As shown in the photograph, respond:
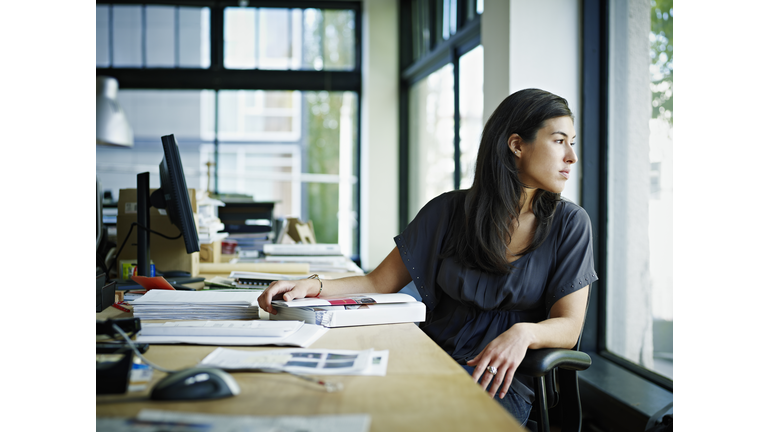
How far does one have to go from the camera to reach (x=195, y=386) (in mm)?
777

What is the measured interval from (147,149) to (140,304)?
14.4ft

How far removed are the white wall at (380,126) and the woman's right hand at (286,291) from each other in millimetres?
3702

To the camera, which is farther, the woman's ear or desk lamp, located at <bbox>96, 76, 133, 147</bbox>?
desk lamp, located at <bbox>96, 76, 133, 147</bbox>

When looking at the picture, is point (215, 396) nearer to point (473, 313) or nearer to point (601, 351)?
point (473, 313)

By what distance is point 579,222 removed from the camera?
1.52 metres

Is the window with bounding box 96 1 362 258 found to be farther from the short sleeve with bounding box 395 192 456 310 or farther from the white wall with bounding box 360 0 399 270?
the short sleeve with bounding box 395 192 456 310

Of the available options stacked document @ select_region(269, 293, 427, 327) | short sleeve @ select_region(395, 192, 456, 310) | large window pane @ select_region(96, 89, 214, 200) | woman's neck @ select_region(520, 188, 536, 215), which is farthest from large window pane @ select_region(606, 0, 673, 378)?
large window pane @ select_region(96, 89, 214, 200)

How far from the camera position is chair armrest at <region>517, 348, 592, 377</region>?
1.17m

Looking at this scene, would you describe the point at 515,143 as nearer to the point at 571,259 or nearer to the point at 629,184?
the point at 571,259

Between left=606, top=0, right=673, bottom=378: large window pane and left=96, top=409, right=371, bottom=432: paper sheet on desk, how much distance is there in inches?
72.9

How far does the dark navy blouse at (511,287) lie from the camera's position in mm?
1458

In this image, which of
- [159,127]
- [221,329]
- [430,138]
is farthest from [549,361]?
[159,127]

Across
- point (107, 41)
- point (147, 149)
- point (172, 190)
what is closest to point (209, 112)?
point (147, 149)

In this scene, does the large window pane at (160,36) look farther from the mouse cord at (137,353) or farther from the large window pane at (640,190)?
the mouse cord at (137,353)
